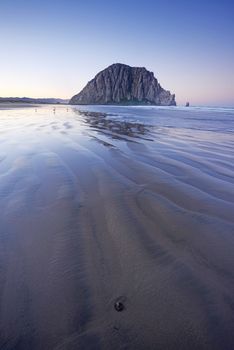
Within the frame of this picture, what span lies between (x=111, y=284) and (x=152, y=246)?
1006 millimetres

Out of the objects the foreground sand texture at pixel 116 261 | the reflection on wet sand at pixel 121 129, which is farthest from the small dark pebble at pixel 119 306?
the reflection on wet sand at pixel 121 129

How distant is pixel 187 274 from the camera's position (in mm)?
3117

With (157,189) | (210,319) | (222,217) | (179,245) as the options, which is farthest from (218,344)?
(157,189)

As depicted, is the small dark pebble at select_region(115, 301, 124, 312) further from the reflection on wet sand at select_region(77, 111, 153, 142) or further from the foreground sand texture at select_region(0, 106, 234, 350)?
the reflection on wet sand at select_region(77, 111, 153, 142)

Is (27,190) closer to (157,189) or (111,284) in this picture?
(157,189)

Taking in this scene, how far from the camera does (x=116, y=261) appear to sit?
3344 mm

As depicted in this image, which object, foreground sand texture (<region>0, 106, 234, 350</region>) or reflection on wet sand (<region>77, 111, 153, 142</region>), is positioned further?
reflection on wet sand (<region>77, 111, 153, 142</region>)

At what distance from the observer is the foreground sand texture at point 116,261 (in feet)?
7.63

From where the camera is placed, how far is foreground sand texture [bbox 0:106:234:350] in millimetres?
2326

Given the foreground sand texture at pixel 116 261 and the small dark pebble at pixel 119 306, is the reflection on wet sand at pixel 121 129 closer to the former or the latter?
the foreground sand texture at pixel 116 261

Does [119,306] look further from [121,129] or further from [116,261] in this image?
[121,129]

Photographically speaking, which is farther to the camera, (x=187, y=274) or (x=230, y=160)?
(x=230, y=160)

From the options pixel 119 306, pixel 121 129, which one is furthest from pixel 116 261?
pixel 121 129

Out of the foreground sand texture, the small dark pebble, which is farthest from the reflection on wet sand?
the small dark pebble
